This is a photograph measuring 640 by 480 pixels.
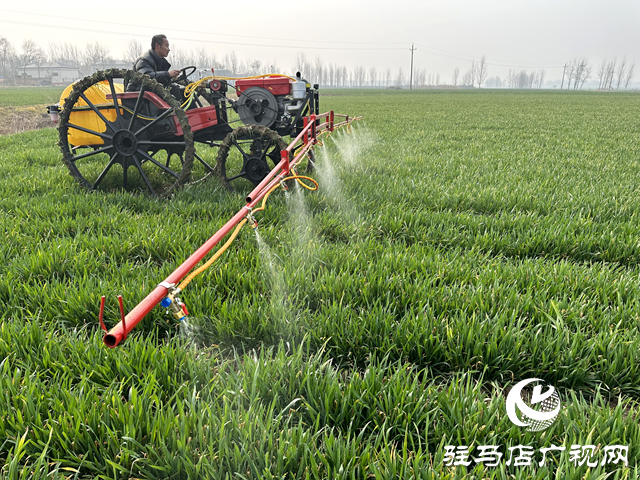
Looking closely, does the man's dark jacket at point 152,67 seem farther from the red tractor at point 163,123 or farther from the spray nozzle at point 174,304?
the spray nozzle at point 174,304

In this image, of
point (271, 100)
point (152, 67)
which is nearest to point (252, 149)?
point (271, 100)

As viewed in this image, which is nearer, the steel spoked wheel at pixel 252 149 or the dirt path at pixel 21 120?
the steel spoked wheel at pixel 252 149

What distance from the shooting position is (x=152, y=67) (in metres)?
5.57

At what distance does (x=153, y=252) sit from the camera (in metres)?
3.24

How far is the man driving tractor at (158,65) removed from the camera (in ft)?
17.3

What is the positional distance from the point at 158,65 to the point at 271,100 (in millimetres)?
1894

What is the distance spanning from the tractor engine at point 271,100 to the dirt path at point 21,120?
51.8ft

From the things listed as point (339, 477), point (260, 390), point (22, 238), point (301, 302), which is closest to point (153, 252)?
point (22, 238)

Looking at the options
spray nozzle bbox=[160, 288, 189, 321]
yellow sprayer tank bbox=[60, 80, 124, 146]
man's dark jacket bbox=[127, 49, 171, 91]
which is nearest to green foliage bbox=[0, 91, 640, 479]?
spray nozzle bbox=[160, 288, 189, 321]

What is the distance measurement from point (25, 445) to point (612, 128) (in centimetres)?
1648

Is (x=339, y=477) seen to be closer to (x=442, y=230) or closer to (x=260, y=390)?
(x=260, y=390)

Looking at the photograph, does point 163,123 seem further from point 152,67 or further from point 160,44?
point 160,44

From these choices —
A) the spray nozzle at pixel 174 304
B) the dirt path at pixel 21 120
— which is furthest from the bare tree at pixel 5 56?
the spray nozzle at pixel 174 304

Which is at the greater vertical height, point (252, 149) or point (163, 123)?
point (163, 123)
